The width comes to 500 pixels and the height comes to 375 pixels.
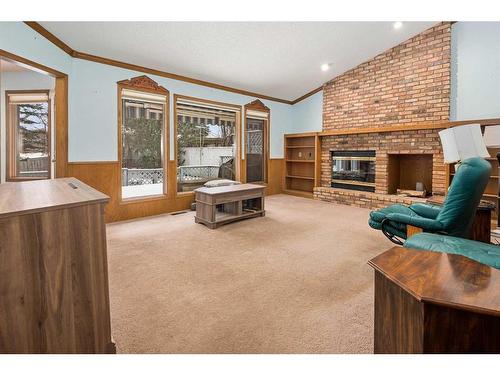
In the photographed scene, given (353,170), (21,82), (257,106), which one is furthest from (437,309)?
(21,82)

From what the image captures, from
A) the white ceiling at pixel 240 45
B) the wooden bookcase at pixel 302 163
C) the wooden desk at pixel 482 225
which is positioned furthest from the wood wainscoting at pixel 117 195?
the wooden desk at pixel 482 225

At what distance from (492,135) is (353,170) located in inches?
100

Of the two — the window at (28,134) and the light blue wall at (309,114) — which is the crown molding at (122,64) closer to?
the light blue wall at (309,114)

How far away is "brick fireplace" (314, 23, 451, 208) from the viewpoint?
16.0ft

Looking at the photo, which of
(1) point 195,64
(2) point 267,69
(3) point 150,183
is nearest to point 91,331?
(3) point 150,183

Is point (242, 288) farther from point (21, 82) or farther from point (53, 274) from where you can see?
point (21, 82)

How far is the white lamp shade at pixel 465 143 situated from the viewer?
2826mm

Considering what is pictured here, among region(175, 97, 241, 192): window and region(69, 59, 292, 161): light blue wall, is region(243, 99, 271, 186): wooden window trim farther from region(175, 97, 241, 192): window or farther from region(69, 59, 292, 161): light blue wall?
region(69, 59, 292, 161): light blue wall

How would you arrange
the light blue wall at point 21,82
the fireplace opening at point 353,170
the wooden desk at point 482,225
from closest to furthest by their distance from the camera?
the wooden desk at point 482,225 < the light blue wall at point 21,82 < the fireplace opening at point 353,170

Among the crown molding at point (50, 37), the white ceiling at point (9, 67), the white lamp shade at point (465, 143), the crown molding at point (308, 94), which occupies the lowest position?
the white lamp shade at point (465, 143)

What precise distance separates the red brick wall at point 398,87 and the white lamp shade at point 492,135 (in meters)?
0.78

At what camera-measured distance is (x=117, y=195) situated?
181 inches

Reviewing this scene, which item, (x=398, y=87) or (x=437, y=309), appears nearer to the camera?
(x=437, y=309)

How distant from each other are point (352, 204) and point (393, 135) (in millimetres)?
1568
